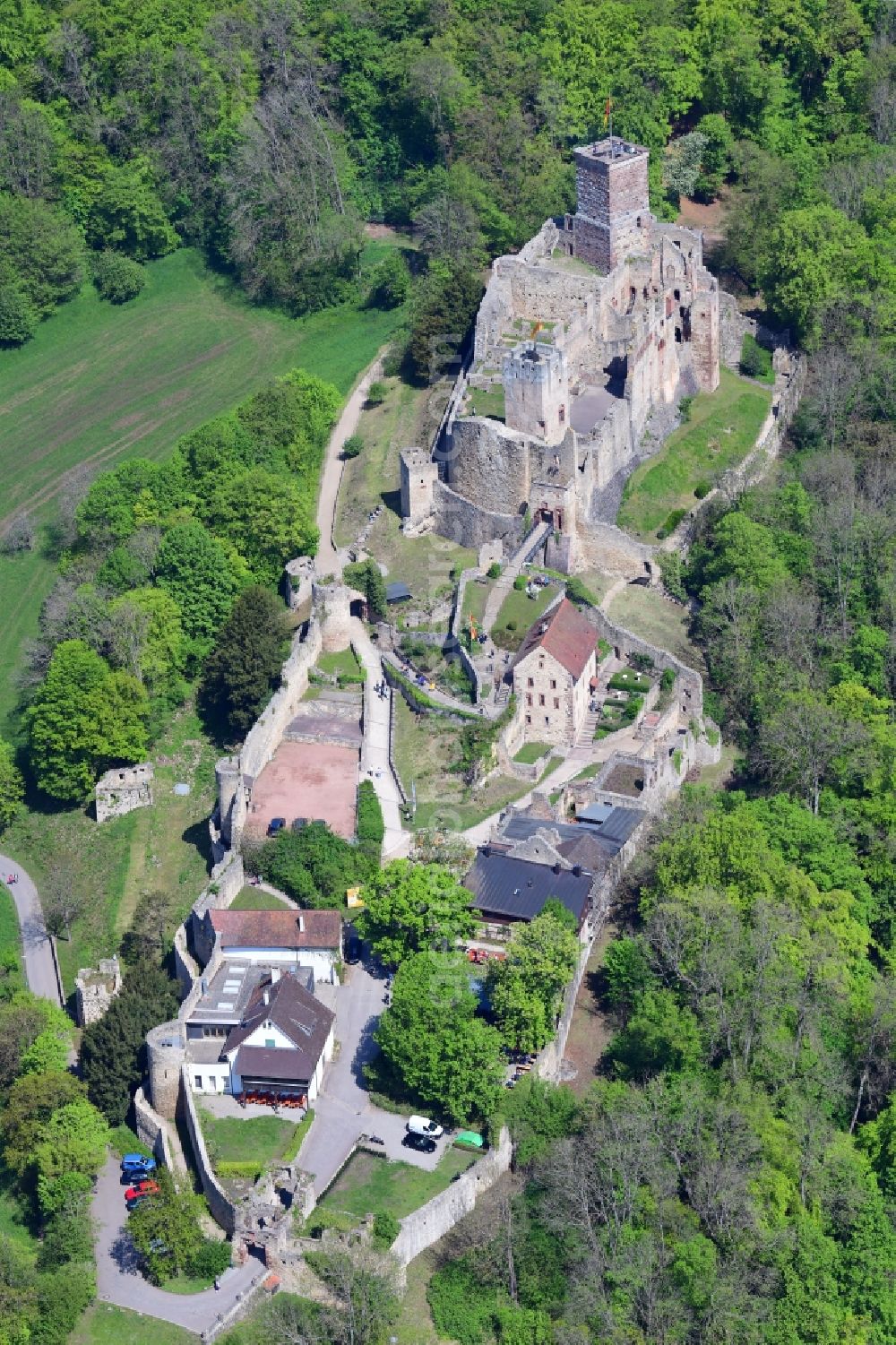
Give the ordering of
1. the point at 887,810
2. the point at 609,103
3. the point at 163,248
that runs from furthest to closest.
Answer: the point at 163,248 → the point at 609,103 → the point at 887,810

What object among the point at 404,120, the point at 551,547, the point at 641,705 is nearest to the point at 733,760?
the point at 641,705

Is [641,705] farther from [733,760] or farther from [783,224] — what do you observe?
[783,224]

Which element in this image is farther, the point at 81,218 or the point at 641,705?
the point at 81,218

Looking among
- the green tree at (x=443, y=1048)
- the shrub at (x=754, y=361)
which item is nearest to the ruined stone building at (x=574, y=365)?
the shrub at (x=754, y=361)

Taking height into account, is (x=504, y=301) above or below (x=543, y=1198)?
above

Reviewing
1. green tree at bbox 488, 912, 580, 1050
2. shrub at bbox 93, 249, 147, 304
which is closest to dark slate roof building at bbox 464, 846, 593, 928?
green tree at bbox 488, 912, 580, 1050

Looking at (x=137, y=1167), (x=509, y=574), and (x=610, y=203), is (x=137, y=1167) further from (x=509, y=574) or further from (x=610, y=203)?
(x=610, y=203)

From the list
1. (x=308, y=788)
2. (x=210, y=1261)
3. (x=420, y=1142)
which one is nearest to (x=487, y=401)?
(x=308, y=788)
